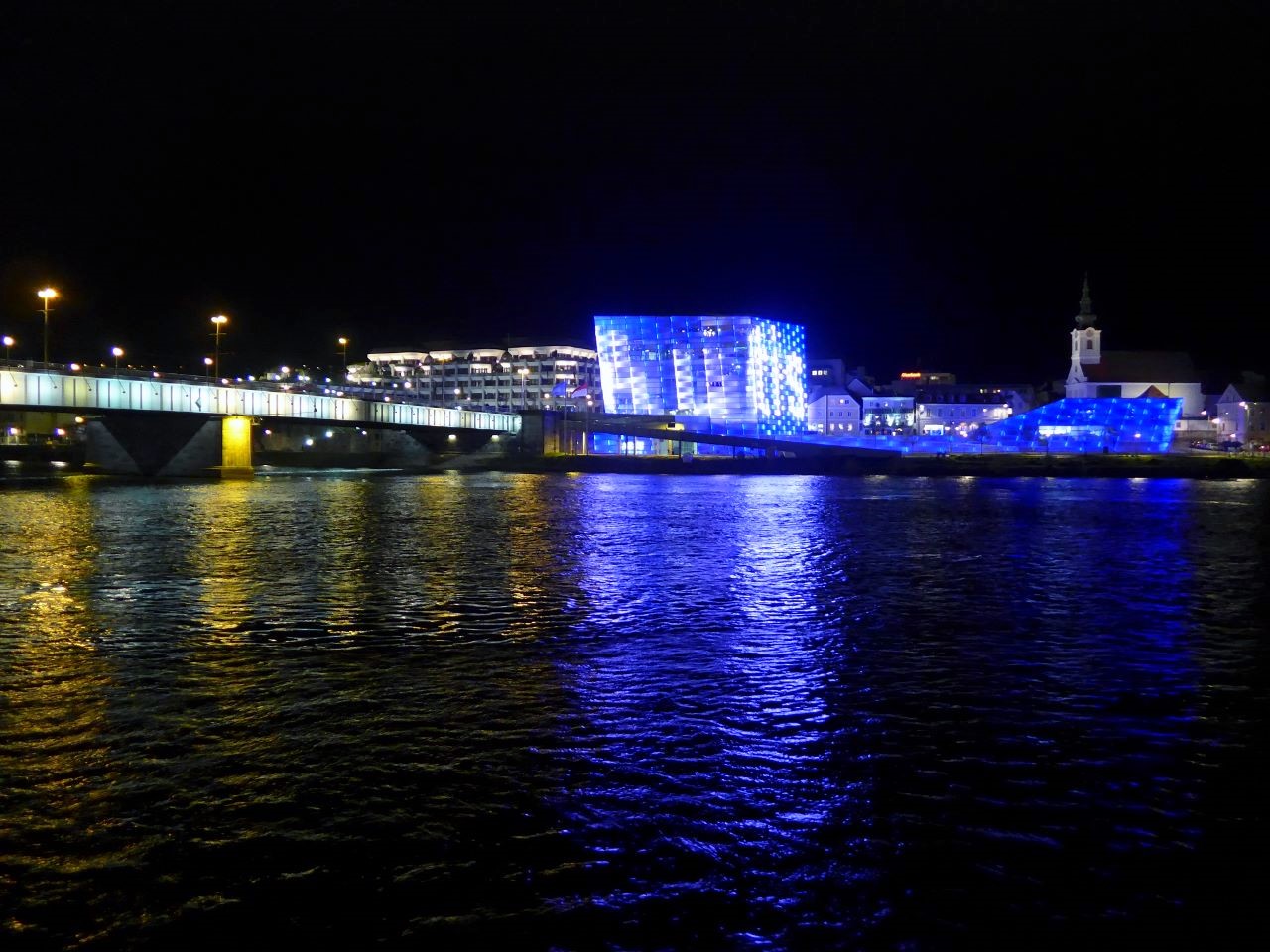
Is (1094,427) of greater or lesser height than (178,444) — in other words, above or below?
above

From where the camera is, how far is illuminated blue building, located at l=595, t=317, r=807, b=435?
143750 millimetres

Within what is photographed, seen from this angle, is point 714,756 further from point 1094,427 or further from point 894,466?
point 1094,427

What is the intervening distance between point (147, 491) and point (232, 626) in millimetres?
46327

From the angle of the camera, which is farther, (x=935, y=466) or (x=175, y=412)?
(x=935, y=466)

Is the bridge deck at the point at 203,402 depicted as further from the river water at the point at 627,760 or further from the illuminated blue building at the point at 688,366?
the river water at the point at 627,760

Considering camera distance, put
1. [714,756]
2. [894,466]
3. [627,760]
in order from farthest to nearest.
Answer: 1. [894,466]
2. [714,756]
3. [627,760]

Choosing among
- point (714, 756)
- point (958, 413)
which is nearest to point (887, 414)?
point (958, 413)

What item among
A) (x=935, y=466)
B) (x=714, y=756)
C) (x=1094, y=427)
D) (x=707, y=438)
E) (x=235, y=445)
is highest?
(x=1094, y=427)

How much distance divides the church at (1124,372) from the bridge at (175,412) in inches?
4552

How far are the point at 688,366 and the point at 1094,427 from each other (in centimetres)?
5457

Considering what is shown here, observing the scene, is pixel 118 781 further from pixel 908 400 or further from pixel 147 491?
pixel 908 400

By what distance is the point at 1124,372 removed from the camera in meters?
163

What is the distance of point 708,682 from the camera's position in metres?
12.0

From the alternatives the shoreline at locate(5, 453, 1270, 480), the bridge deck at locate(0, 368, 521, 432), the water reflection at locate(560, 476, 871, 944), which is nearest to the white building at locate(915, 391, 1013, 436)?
the shoreline at locate(5, 453, 1270, 480)
